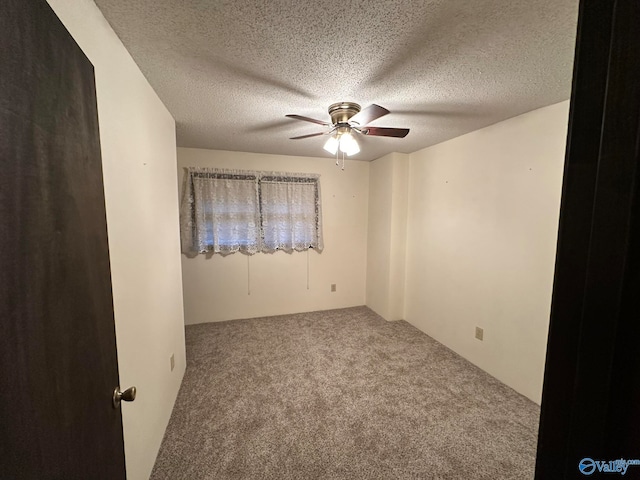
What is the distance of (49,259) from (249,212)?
2.88 metres

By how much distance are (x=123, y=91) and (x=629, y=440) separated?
1.83 metres

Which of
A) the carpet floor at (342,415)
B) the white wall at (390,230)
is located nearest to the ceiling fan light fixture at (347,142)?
the white wall at (390,230)

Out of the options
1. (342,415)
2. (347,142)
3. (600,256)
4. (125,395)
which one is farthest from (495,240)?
(125,395)

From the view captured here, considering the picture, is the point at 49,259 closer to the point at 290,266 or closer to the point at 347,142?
the point at 347,142

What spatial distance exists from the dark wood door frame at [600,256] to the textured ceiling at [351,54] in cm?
94

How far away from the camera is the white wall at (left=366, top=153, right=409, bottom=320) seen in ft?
11.0

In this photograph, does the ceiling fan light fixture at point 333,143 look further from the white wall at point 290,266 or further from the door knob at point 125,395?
the door knob at point 125,395

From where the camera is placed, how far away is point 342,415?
6.06 feet

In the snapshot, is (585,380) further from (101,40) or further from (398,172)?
(398,172)

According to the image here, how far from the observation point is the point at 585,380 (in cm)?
34

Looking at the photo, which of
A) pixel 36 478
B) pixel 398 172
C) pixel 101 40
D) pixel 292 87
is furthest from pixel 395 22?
pixel 398 172

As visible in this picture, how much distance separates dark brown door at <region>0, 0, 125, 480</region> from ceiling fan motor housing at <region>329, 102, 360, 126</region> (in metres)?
1.32

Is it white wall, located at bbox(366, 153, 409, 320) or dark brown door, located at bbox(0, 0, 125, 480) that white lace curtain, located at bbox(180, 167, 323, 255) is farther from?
dark brown door, located at bbox(0, 0, 125, 480)

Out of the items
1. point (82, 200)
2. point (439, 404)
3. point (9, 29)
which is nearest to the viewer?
point (9, 29)
